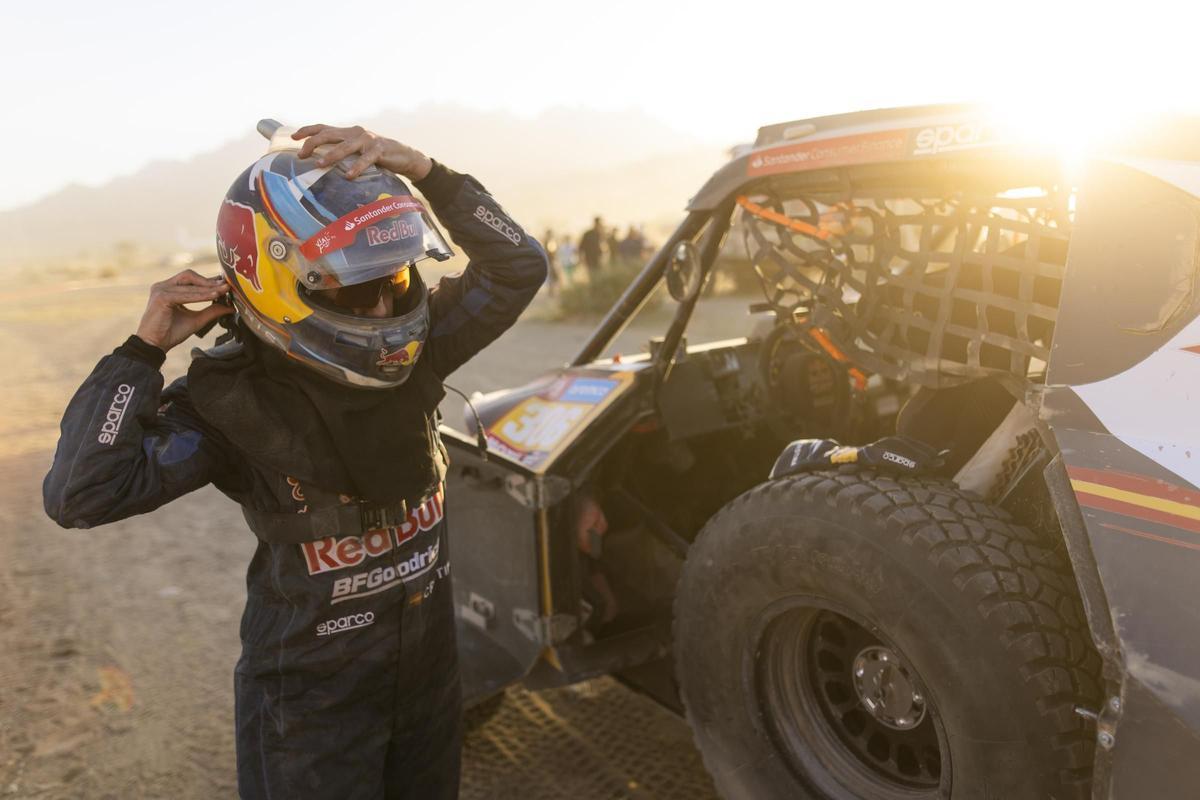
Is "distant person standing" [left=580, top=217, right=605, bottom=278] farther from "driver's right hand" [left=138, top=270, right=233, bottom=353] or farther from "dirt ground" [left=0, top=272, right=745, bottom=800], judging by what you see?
"driver's right hand" [left=138, top=270, right=233, bottom=353]

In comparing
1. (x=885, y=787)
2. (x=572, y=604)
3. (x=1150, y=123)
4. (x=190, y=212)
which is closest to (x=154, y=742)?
(x=572, y=604)

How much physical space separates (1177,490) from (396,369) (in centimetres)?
153

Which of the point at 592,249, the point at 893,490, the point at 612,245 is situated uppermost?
the point at 893,490

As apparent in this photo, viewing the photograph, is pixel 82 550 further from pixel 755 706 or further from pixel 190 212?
pixel 190 212

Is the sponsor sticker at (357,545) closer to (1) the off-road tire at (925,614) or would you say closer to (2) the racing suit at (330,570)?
(2) the racing suit at (330,570)

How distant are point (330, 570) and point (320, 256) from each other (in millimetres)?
711

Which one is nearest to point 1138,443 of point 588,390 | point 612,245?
point 588,390

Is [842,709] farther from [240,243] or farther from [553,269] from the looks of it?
[553,269]

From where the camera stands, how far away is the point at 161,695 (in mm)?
3701

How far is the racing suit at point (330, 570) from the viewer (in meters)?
1.90

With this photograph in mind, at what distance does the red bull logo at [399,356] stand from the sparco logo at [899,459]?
1086 millimetres

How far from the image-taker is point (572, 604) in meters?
2.98

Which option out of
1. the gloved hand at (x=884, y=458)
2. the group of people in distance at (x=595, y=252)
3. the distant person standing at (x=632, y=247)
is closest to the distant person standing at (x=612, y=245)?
the group of people in distance at (x=595, y=252)

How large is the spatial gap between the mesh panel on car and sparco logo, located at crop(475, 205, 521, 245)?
75 cm
